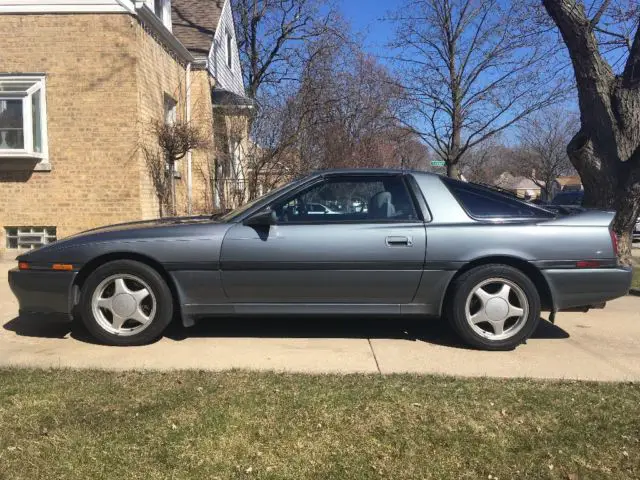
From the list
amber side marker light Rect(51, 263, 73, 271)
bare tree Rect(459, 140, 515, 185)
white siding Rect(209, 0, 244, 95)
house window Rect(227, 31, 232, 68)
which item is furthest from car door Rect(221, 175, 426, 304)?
bare tree Rect(459, 140, 515, 185)

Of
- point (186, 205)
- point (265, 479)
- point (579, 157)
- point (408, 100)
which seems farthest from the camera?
point (408, 100)

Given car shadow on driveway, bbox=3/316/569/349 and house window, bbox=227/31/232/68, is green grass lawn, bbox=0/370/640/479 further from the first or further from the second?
house window, bbox=227/31/232/68

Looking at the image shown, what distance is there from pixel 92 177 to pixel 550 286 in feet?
27.4

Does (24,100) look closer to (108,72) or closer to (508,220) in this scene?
(108,72)

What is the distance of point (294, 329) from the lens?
17.3 ft

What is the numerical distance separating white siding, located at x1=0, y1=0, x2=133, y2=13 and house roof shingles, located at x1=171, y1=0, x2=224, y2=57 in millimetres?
4731

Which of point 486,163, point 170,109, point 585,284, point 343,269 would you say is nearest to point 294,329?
point 343,269

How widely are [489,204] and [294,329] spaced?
212 centimetres

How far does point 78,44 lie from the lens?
9.92 metres

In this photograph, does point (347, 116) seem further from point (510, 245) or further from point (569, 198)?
point (510, 245)

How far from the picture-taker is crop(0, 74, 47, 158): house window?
9.87m

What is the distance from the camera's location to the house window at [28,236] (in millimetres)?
10320

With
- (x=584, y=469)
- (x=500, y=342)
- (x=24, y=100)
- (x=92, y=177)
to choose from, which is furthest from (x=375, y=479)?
(x=24, y=100)

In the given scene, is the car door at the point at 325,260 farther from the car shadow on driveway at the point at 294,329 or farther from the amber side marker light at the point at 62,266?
the amber side marker light at the point at 62,266
